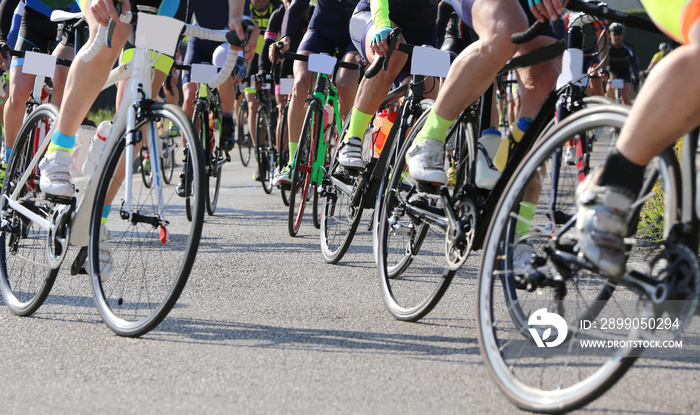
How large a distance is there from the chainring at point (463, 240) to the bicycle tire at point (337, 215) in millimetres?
1547

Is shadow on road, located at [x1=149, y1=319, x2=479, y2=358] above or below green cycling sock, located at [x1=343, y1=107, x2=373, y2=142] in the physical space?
below

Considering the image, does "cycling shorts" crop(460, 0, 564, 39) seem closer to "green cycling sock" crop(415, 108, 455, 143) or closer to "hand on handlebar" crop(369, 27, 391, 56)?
"green cycling sock" crop(415, 108, 455, 143)

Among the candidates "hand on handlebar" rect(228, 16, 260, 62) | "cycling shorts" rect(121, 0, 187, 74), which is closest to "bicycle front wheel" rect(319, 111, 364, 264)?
"hand on handlebar" rect(228, 16, 260, 62)

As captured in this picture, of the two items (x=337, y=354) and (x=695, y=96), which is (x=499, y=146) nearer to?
(x=337, y=354)

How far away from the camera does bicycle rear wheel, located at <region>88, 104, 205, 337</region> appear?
3.19 m

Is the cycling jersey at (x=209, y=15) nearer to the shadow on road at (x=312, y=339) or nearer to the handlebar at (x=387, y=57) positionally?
the handlebar at (x=387, y=57)

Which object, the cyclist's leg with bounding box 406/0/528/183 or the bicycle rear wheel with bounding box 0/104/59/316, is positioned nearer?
the cyclist's leg with bounding box 406/0/528/183

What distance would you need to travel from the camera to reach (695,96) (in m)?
2.08

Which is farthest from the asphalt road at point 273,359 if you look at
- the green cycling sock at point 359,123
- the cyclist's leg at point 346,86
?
the cyclist's leg at point 346,86

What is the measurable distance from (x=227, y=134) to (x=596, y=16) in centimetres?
514

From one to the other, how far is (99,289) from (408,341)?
1.30m

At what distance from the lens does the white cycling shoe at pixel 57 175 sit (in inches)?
144

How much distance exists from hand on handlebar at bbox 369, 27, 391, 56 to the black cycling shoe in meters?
3.62

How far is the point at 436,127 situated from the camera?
3.47m
